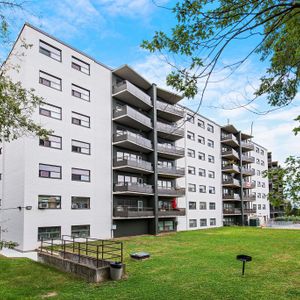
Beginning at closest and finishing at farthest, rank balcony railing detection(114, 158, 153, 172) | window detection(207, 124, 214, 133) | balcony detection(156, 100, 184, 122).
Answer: balcony railing detection(114, 158, 153, 172), balcony detection(156, 100, 184, 122), window detection(207, 124, 214, 133)

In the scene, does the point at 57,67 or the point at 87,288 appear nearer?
the point at 87,288

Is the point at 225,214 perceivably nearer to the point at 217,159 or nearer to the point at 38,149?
the point at 217,159

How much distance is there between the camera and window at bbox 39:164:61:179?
23000 mm

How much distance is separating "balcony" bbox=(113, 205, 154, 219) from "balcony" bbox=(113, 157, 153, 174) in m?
3.81

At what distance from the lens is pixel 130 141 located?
94.7ft

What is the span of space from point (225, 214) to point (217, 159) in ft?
29.9

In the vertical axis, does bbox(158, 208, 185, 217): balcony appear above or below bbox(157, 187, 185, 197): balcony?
below

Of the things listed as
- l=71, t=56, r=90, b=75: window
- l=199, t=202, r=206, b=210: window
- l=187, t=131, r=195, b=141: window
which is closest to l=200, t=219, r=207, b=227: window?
l=199, t=202, r=206, b=210: window

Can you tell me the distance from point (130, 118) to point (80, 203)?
379 inches

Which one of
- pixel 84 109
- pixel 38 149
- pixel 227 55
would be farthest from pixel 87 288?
pixel 84 109

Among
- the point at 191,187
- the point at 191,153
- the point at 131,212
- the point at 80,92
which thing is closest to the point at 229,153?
the point at 191,153

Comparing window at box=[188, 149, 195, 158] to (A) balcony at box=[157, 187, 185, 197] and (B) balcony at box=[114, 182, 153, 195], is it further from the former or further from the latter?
(B) balcony at box=[114, 182, 153, 195]

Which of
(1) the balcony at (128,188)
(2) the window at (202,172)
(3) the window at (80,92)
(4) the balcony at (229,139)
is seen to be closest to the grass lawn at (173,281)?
(1) the balcony at (128,188)

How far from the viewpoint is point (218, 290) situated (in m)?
10.7
